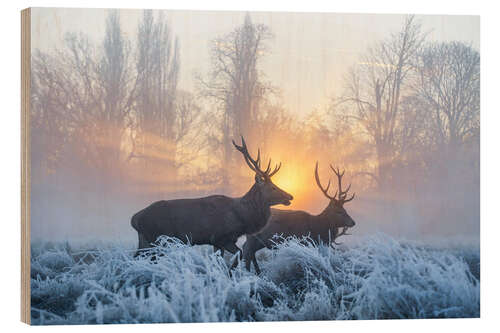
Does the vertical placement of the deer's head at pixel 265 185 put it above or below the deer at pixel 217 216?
above

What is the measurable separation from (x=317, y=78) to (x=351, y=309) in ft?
9.34

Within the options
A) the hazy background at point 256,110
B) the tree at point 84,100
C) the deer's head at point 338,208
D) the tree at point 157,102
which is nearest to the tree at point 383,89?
the hazy background at point 256,110

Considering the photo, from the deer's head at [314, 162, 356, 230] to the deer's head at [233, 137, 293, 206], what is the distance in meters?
0.51

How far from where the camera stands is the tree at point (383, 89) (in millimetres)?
9625

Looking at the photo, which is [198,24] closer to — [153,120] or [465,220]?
[153,120]

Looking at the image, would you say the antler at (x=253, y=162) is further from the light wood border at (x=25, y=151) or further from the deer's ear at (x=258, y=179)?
the light wood border at (x=25, y=151)

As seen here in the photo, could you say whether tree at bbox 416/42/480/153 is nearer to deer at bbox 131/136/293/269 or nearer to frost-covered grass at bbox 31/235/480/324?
frost-covered grass at bbox 31/235/480/324

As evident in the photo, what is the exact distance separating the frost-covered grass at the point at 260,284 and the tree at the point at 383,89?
1.13 meters

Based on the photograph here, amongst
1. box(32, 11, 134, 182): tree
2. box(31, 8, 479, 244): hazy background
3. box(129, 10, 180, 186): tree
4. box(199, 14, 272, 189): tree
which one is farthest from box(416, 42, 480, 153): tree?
box(32, 11, 134, 182): tree

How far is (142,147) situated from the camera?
9.30 meters

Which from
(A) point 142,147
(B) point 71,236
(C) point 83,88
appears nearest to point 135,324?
(B) point 71,236

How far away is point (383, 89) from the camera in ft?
31.8

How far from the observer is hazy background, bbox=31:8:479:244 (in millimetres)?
9102

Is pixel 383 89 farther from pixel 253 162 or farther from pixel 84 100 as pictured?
pixel 84 100
